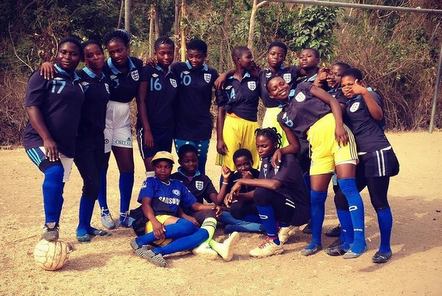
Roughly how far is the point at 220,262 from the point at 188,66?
81.0 inches

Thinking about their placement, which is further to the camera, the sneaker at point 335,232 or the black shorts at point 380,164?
the sneaker at point 335,232

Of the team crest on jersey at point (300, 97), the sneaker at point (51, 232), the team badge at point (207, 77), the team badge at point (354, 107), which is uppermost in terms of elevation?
the team badge at point (207, 77)

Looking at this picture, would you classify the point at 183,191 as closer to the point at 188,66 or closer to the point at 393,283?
the point at 188,66

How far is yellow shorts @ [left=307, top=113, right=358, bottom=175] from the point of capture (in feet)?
15.2

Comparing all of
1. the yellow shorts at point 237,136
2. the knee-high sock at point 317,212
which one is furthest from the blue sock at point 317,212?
the yellow shorts at point 237,136

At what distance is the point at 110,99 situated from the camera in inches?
206

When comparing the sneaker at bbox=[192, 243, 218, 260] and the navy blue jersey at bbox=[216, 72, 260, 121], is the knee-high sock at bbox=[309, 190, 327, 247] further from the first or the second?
the navy blue jersey at bbox=[216, 72, 260, 121]

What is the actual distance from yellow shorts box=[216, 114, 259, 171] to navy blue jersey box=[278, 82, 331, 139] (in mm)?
760

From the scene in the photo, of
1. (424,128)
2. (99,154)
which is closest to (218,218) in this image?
(99,154)

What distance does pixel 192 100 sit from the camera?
5562 mm

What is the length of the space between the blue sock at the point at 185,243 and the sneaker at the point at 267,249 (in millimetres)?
449

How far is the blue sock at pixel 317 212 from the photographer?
4820 millimetres

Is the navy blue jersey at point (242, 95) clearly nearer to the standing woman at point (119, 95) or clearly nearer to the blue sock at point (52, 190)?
the standing woman at point (119, 95)

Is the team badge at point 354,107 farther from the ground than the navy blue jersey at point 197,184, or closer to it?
farther from the ground
